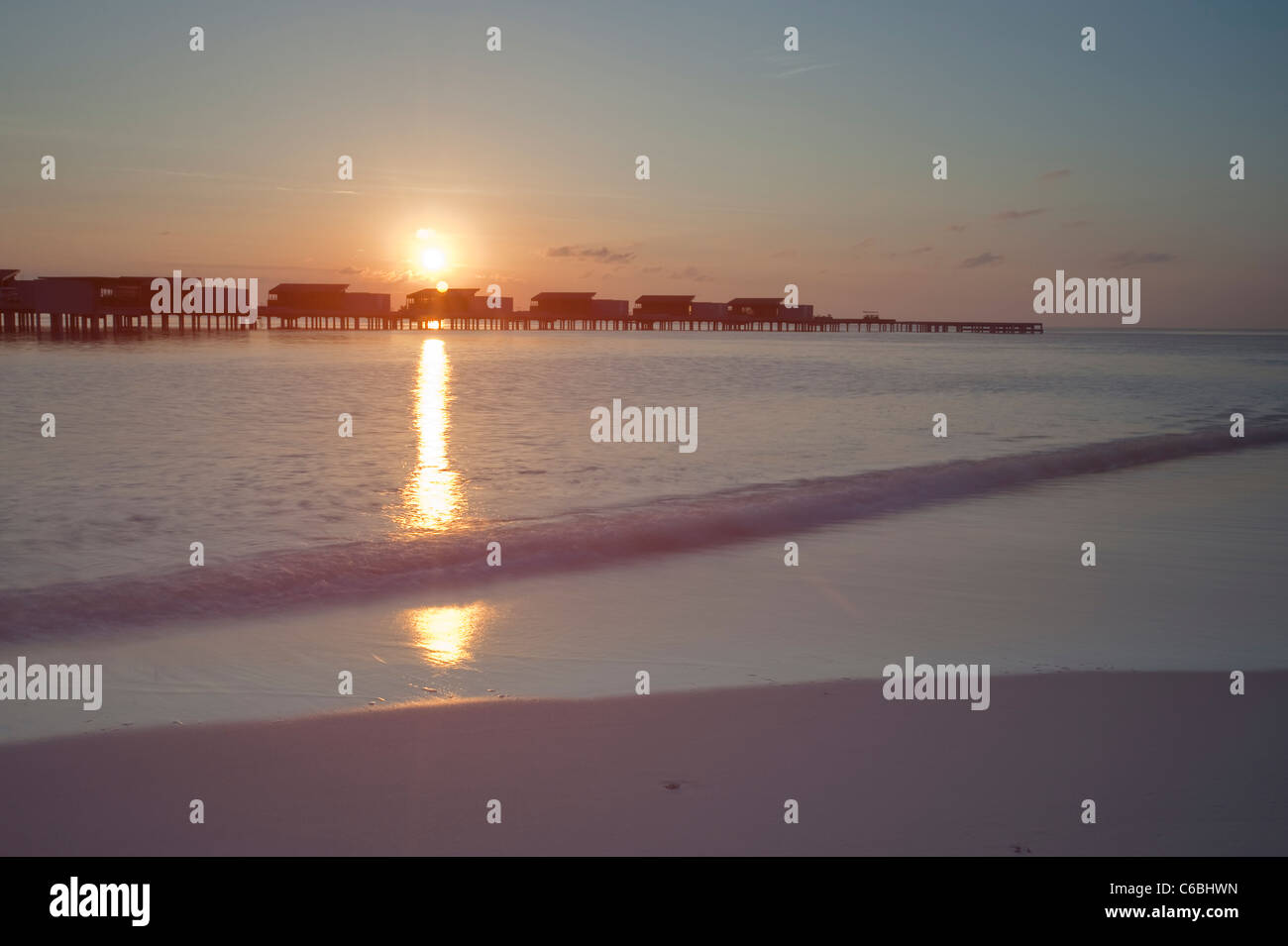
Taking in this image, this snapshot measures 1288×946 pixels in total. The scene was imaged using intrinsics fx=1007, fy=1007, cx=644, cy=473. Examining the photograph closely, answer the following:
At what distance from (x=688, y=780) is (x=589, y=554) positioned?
15.7 feet

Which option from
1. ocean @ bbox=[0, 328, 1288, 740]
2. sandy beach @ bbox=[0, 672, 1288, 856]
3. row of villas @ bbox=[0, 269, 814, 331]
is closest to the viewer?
sandy beach @ bbox=[0, 672, 1288, 856]

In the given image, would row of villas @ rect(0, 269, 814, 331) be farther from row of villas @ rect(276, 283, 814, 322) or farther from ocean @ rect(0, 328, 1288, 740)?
ocean @ rect(0, 328, 1288, 740)

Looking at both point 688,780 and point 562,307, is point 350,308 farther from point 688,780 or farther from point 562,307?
point 688,780

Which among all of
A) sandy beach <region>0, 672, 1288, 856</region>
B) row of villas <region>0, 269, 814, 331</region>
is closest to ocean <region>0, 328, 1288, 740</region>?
sandy beach <region>0, 672, 1288, 856</region>

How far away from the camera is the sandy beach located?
3.09 metres

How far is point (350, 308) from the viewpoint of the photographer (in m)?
98.8

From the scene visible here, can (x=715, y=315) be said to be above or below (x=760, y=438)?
above

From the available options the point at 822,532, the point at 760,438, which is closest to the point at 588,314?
Result: the point at 760,438

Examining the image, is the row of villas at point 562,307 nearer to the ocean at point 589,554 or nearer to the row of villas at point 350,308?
the row of villas at point 350,308

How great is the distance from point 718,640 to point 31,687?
132 inches

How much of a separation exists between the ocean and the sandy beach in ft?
1.50

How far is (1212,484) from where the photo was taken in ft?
40.2
